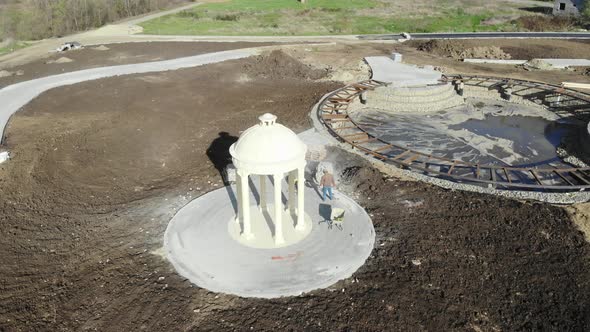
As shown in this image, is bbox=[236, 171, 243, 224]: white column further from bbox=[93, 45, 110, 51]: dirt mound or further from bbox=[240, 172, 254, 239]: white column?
bbox=[93, 45, 110, 51]: dirt mound

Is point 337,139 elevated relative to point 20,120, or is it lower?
lower

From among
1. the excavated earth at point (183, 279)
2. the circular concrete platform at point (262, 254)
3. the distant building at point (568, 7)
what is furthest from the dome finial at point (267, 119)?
the distant building at point (568, 7)

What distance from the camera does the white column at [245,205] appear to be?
13197 millimetres

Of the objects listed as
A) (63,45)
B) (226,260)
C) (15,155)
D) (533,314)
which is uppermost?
(63,45)

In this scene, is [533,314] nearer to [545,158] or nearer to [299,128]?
[545,158]

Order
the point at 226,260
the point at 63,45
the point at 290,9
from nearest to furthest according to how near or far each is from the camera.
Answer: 1. the point at 226,260
2. the point at 63,45
3. the point at 290,9

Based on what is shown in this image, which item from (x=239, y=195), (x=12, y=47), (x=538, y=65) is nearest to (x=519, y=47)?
(x=538, y=65)

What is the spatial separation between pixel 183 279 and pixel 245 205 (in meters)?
2.79

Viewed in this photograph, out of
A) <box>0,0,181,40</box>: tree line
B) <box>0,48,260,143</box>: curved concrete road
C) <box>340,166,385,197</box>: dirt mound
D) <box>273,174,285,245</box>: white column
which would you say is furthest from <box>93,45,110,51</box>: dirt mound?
<box>273,174,285,245</box>: white column

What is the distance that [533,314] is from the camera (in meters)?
11.4

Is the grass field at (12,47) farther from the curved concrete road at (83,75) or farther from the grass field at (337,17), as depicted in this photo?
the curved concrete road at (83,75)

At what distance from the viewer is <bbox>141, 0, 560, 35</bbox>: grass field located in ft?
178

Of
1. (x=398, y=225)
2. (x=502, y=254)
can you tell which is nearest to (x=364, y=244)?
(x=398, y=225)

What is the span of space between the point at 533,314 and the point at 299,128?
48.5ft
